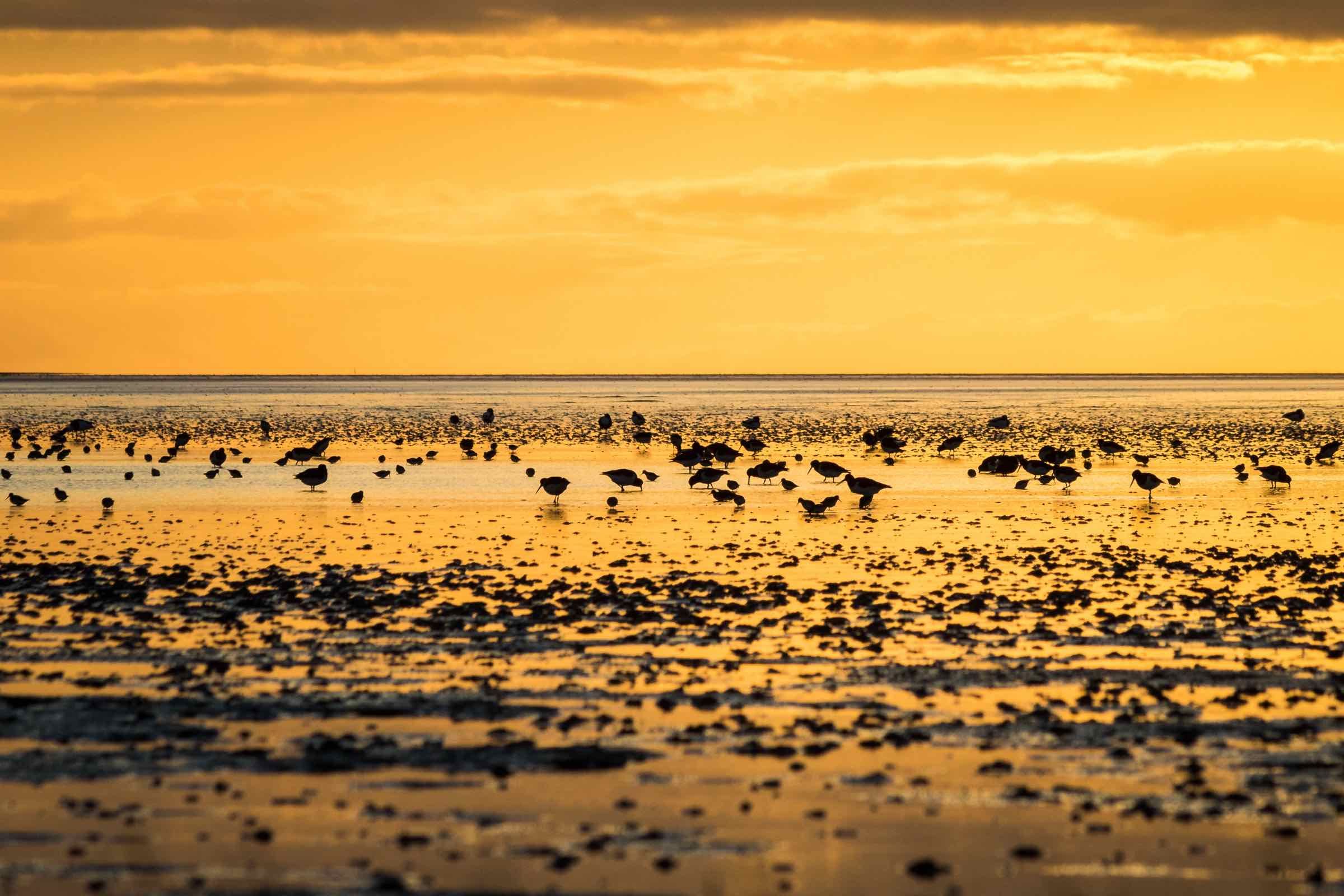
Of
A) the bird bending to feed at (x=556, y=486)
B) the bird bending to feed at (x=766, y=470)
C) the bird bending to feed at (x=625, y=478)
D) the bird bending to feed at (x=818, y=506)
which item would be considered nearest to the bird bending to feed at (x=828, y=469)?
the bird bending to feed at (x=766, y=470)

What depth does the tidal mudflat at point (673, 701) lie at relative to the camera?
1154 cm

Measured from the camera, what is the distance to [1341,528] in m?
34.3

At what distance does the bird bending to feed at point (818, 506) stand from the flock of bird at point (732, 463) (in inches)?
1.1

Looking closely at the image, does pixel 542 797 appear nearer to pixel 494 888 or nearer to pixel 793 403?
pixel 494 888

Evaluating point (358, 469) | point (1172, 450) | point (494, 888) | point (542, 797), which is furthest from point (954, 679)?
point (1172, 450)

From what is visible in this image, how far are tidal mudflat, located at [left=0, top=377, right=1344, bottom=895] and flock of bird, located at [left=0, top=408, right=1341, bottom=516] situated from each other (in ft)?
11.1

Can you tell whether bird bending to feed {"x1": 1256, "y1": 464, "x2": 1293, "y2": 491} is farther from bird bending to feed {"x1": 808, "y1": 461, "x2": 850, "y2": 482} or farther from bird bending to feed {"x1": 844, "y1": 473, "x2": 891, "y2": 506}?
bird bending to feed {"x1": 808, "y1": 461, "x2": 850, "y2": 482}

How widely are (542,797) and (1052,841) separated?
13.9 feet

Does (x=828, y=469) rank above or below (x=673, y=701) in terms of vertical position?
above

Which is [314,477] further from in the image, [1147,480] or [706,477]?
[1147,480]

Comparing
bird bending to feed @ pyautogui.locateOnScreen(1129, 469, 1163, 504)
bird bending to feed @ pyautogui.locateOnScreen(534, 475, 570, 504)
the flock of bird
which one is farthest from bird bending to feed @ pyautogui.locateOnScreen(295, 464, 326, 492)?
bird bending to feed @ pyautogui.locateOnScreen(1129, 469, 1163, 504)

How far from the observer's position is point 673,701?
54.6 ft

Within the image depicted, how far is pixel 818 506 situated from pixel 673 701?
2350cm

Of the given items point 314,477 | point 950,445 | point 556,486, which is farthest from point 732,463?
point 314,477
